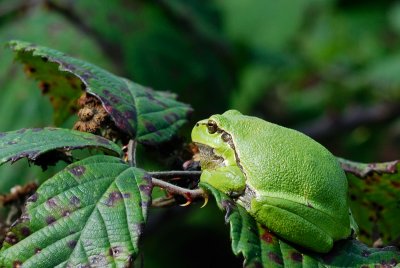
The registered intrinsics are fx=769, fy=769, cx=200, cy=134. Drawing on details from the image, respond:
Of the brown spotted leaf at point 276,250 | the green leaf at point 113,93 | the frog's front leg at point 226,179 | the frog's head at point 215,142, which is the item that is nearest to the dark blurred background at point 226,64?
the green leaf at point 113,93

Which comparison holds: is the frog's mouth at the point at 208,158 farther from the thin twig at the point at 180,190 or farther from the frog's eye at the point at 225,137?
the thin twig at the point at 180,190

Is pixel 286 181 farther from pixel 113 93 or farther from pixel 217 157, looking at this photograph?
pixel 113 93

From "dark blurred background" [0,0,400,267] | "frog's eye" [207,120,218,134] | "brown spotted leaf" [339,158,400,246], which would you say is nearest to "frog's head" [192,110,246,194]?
"frog's eye" [207,120,218,134]

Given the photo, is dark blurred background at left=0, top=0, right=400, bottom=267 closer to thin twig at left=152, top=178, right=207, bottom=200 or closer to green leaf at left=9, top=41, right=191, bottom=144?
green leaf at left=9, top=41, right=191, bottom=144

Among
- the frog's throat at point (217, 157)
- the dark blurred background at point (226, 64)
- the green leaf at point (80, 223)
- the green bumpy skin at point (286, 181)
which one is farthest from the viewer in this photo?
the dark blurred background at point (226, 64)

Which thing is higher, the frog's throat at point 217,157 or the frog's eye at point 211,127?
the frog's eye at point 211,127

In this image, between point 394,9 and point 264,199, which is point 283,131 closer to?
point 264,199

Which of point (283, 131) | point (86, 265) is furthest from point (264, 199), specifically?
point (86, 265)
